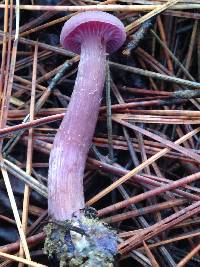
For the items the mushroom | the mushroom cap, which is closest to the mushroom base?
the mushroom

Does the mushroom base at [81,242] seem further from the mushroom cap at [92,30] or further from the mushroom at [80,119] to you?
the mushroom cap at [92,30]

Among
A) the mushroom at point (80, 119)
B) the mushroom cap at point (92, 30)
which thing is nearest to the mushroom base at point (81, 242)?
the mushroom at point (80, 119)

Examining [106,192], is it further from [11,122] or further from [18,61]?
[18,61]

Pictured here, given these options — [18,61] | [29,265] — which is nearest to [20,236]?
[29,265]

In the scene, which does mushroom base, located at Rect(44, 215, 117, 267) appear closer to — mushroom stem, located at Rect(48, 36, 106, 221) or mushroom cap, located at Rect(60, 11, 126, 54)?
mushroom stem, located at Rect(48, 36, 106, 221)

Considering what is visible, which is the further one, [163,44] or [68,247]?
[163,44]

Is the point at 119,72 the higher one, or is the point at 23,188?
the point at 119,72
